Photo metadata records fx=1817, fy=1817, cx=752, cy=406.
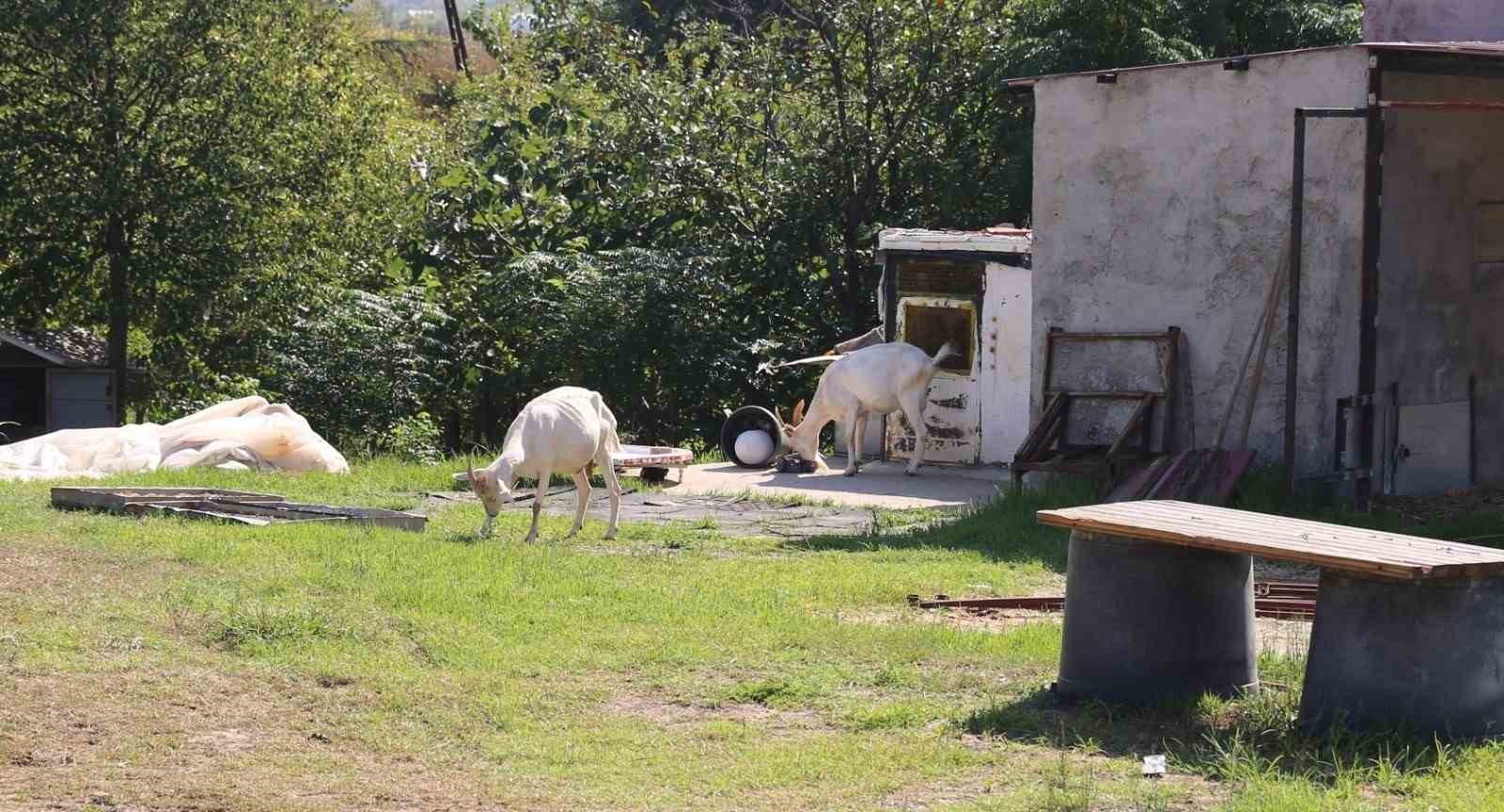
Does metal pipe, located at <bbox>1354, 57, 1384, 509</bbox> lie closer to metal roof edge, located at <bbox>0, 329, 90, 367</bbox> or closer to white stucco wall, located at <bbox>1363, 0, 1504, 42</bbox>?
white stucco wall, located at <bbox>1363, 0, 1504, 42</bbox>

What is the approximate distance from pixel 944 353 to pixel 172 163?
10838 mm

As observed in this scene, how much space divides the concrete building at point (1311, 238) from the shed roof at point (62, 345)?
537 inches

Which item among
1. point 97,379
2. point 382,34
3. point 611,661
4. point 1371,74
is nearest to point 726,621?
point 611,661

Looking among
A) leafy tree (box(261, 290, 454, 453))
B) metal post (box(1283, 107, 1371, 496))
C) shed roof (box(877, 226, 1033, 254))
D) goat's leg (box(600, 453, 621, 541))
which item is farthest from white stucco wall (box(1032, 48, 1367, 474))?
leafy tree (box(261, 290, 454, 453))

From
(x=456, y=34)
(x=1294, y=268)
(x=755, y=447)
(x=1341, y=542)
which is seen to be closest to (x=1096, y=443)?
(x=1294, y=268)

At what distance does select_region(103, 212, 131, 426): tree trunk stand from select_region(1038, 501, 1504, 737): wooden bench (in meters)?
18.4

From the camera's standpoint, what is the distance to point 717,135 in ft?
82.3

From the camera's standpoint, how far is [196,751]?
273 inches

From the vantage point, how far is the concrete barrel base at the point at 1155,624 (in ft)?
24.7

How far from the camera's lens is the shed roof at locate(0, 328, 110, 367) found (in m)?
23.1

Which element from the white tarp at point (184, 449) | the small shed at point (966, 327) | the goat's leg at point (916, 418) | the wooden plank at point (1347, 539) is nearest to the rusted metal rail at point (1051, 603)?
the wooden plank at point (1347, 539)

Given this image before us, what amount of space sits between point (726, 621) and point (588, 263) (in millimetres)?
15159

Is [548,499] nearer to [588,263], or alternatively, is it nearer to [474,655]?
[474,655]

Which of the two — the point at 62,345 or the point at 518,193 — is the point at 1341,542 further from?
the point at 518,193
